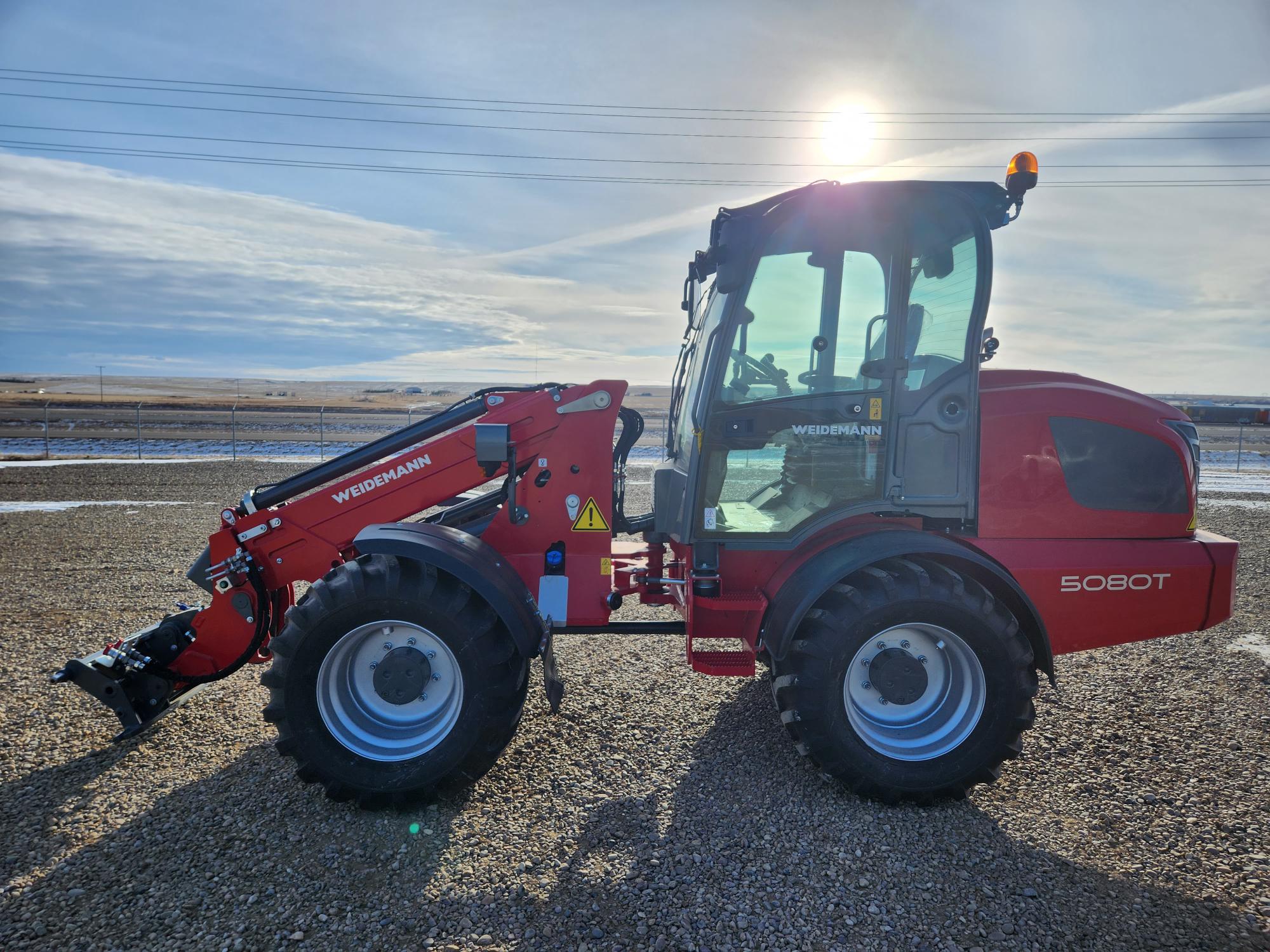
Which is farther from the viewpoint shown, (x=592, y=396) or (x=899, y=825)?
(x=592, y=396)

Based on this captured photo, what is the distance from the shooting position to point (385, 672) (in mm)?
3344

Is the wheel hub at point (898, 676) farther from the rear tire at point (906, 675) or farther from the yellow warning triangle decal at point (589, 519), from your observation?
the yellow warning triangle decal at point (589, 519)

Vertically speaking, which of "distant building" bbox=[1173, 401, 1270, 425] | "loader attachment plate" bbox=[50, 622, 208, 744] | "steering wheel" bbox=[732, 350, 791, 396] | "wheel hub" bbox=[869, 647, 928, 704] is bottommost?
"loader attachment plate" bbox=[50, 622, 208, 744]

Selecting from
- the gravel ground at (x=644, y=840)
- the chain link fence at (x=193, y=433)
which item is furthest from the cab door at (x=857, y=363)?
the chain link fence at (x=193, y=433)

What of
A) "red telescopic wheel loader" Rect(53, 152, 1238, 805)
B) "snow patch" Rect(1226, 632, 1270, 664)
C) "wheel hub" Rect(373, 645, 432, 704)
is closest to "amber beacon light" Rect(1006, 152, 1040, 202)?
"red telescopic wheel loader" Rect(53, 152, 1238, 805)

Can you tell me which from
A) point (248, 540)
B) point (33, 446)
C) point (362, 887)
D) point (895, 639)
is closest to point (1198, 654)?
point (895, 639)

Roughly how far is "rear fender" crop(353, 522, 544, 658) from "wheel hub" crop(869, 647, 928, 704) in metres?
→ 1.67

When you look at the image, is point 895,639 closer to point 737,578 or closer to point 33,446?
point 737,578

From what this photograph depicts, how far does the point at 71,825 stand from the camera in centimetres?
311

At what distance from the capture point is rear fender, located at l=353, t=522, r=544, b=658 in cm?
325

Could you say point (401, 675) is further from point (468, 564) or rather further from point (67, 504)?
point (67, 504)

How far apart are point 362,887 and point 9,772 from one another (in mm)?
2197

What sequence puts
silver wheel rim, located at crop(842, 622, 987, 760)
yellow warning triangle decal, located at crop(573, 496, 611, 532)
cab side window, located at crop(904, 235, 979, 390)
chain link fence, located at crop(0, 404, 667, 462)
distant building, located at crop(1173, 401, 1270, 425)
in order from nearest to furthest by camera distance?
1. silver wheel rim, located at crop(842, 622, 987, 760)
2. cab side window, located at crop(904, 235, 979, 390)
3. yellow warning triangle decal, located at crop(573, 496, 611, 532)
4. chain link fence, located at crop(0, 404, 667, 462)
5. distant building, located at crop(1173, 401, 1270, 425)

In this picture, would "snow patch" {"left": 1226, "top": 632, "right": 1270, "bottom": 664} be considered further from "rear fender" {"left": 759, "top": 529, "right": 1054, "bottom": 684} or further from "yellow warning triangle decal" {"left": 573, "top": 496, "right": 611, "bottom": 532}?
"yellow warning triangle decal" {"left": 573, "top": 496, "right": 611, "bottom": 532}
